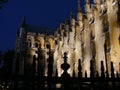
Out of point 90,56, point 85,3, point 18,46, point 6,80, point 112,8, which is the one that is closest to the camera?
point 6,80

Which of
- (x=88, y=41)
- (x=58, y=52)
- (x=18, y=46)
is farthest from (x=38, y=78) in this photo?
(x=18, y=46)

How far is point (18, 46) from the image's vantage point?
5422cm

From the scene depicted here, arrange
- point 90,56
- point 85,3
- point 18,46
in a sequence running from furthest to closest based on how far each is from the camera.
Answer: point 18,46 → point 85,3 → point 90,56

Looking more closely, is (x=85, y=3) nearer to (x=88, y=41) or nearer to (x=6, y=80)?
(x=88, y=41)

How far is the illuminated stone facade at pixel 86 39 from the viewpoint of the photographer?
2874 cm

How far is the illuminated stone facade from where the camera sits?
28.7 metres

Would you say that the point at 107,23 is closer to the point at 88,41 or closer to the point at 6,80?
the point at 88,41

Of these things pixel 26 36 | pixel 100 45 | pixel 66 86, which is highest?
pixel 26 36

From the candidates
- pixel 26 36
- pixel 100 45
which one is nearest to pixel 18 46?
pixel 26 36

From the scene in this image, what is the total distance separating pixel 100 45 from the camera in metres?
31.0

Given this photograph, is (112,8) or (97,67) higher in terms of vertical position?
(112,8)

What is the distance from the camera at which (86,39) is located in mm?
37031

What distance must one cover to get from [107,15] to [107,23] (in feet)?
4.13

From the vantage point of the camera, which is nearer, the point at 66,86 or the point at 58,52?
the point at 66,86
